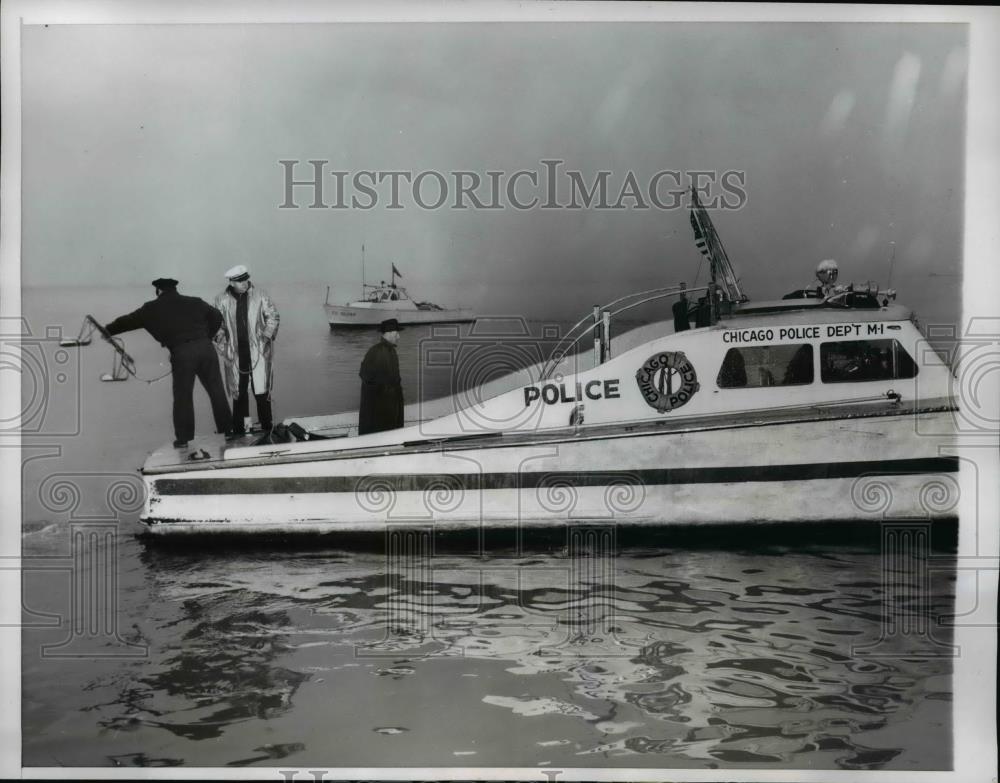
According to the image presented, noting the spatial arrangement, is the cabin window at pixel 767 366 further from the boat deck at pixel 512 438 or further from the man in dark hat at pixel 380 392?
the man in dark hat at pixel 380 392

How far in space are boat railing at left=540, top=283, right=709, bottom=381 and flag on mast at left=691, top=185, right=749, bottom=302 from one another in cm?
7

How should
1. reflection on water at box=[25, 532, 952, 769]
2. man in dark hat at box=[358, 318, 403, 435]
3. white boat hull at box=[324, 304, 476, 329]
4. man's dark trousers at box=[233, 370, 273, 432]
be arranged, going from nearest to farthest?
reflection on water at box=[25, 532, 952, 769], white boat hull at box=[324, 304, 476, 329], man in dark hat at box=[358, 318, 403, 435], man's dark trousers at box=[233, 370, 273, 432]

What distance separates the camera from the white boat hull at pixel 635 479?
350 centimetres

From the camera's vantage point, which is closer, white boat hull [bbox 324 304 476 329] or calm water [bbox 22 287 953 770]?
calm water [bbox 22 287 953 770]

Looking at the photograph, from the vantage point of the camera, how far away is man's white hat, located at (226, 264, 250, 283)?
354 cm

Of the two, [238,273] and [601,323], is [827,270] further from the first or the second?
[238,273]

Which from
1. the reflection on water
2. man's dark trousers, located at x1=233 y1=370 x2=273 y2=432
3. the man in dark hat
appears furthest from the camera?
man's dark trousers, located at x1=233 y1=370 x2=273 y2=432

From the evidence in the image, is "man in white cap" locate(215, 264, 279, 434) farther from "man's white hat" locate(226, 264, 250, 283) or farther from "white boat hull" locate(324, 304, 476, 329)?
"white boat hull" locate(324, 304, 476, 329)

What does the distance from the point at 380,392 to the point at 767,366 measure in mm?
1468

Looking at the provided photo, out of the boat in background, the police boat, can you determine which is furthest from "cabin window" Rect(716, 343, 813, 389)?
the boat in background

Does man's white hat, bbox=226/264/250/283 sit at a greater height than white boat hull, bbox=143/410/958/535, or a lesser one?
greater

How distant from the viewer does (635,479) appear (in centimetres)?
351

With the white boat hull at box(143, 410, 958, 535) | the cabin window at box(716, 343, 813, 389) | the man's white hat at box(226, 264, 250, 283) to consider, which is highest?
the man's white hat at box(226, 264, 250, 283)

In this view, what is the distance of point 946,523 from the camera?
3498mm
